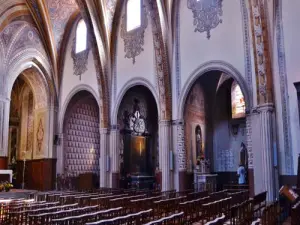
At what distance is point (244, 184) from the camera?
1664 centimetres

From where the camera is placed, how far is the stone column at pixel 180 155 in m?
16.8

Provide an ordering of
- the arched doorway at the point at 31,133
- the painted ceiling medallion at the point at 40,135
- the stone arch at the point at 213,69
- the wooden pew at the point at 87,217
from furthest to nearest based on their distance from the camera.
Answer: the painted ceiling medallion at the point at 40,135 < the arched doorway at the point at 31,133 < the stone arch at the point at 213,69 < the wooden pew at the point at 87,217

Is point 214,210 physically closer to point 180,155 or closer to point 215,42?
point 180,155

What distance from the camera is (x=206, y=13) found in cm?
1650

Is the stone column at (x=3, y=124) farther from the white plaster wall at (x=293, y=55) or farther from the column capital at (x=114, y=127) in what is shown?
the white plaster wall at (x=293, y=55)

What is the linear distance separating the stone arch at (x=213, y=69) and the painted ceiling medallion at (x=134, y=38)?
166 inches

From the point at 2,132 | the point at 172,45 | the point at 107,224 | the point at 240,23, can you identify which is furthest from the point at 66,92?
the point at 107,224

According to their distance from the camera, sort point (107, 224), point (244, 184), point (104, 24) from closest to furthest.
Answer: point (107, 224)
point (244, 184)
point (104, 24)

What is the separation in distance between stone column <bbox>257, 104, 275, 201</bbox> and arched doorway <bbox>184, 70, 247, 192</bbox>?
5.21 meters

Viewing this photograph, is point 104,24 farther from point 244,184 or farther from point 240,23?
point 244,184

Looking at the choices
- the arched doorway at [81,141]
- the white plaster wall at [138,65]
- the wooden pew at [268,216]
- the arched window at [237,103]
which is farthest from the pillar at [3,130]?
the wooden pew at [268,216]

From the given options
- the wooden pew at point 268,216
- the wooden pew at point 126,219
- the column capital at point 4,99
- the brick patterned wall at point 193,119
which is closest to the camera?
the wooden pew at point 126,219

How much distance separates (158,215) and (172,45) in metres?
10.8

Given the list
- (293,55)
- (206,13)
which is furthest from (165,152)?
(293,55)
